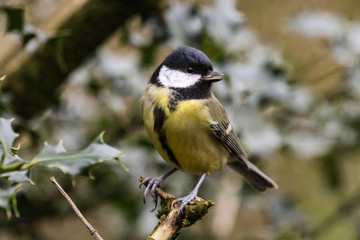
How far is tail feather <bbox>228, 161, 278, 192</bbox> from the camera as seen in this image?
262cm

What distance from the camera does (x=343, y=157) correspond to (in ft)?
10.5

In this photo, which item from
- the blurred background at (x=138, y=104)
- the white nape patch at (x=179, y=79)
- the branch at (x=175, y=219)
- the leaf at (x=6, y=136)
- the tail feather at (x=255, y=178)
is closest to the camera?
the leaf at (x=6, y=136)

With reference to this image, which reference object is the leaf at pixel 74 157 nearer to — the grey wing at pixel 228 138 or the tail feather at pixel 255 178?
the grey wing at pixel 228 138

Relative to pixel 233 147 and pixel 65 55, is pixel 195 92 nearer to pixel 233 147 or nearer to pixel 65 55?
pixel 233 147

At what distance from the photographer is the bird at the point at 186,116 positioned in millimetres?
2053

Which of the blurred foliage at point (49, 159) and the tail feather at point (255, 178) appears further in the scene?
the tail feather at point (255, 178)

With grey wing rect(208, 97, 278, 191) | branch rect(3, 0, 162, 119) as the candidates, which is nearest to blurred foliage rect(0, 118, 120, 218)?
grey wing rect(208, 97, 278, 191)

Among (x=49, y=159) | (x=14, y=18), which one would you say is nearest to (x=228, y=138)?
(x=14, y=18)

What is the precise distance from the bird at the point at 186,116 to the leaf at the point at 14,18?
505 mm

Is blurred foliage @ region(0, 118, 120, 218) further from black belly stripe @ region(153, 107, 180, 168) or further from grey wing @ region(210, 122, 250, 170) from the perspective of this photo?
grey wing @ region(210, 122, 250, 170)

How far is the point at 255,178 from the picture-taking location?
8.73 ft

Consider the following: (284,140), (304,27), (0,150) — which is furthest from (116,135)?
(0,150)

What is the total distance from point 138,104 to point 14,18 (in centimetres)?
71

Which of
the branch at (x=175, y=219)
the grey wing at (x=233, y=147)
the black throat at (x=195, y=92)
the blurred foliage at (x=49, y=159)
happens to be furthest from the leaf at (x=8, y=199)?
the grey wing at (x=233, y=147)
